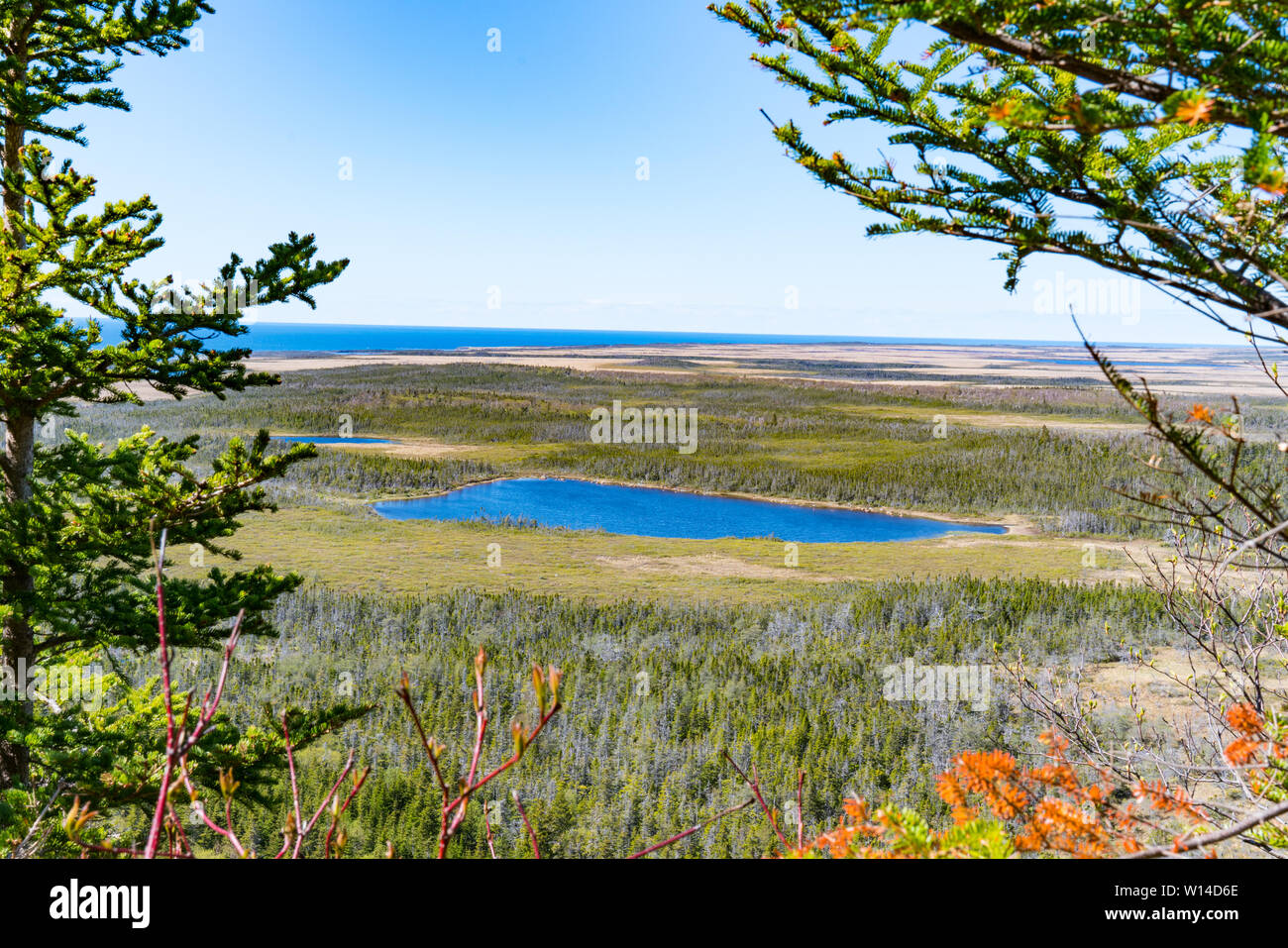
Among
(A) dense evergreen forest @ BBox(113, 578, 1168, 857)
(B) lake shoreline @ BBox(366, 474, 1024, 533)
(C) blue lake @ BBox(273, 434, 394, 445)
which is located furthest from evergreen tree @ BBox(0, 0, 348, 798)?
(C) blue lake @ BBox(273, 434, 394, 445)

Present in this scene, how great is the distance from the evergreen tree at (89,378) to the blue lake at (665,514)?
2098 centimetres

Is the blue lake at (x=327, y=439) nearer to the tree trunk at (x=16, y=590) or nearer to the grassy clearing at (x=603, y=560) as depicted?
the grassy clearing at (x=603, y=560)

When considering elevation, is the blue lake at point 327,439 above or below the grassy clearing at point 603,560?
above

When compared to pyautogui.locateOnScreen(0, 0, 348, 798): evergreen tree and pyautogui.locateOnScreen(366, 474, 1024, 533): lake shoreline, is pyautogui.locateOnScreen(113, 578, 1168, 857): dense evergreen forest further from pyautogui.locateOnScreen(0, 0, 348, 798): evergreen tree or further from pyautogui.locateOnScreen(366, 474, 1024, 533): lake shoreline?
pyautogui.locateOnScreen(366, 474, 1024, 533): lake shoreline

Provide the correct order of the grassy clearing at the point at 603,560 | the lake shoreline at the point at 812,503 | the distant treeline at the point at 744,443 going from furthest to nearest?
1. the distant treeline at the point at 744,443
2. the lake shoreline at the point at 812,503
3. the grassy clearing at the point at 603,560

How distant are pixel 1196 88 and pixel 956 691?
489 inches

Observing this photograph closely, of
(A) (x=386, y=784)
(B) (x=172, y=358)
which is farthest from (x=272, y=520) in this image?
(B) (x=172, y=358)

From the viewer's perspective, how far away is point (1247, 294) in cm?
205
